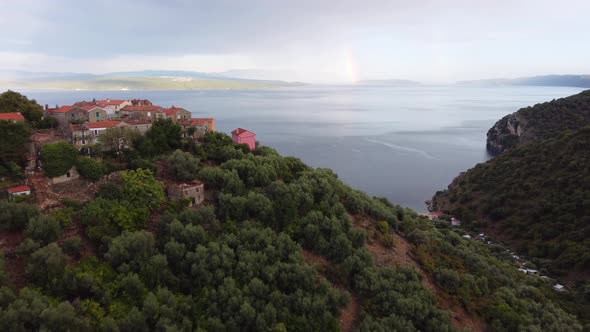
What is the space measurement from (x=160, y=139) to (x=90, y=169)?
436cm

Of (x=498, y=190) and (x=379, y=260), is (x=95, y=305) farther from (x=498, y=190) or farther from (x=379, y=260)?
(x=498, y=190)

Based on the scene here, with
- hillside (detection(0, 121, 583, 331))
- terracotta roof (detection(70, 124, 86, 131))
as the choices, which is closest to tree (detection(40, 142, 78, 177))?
hillside (detection(0, 121, 583, 331))

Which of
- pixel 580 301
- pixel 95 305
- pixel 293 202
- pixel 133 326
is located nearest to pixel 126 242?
pixel 95 305

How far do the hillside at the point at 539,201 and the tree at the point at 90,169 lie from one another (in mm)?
29178

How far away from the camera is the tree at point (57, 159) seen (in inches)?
625

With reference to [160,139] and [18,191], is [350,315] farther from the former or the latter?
[18,191]

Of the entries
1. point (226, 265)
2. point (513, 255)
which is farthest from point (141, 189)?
point (513, 255)

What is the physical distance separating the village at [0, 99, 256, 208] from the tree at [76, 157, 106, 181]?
1.27 ft

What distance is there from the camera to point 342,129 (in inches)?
3863

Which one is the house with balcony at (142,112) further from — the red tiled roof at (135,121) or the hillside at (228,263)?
the hillside at (228,263)

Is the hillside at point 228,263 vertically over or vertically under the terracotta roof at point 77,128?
under

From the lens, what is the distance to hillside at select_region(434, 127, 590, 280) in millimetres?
→ 27531

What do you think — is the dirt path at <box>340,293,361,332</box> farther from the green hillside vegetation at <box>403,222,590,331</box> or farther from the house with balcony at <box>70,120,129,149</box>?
the house with balcony at <box>70,120,129,149</box>

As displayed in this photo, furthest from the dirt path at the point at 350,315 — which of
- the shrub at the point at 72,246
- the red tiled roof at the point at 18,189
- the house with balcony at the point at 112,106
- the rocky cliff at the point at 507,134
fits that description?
the rocky cliff at the point at 507,134
